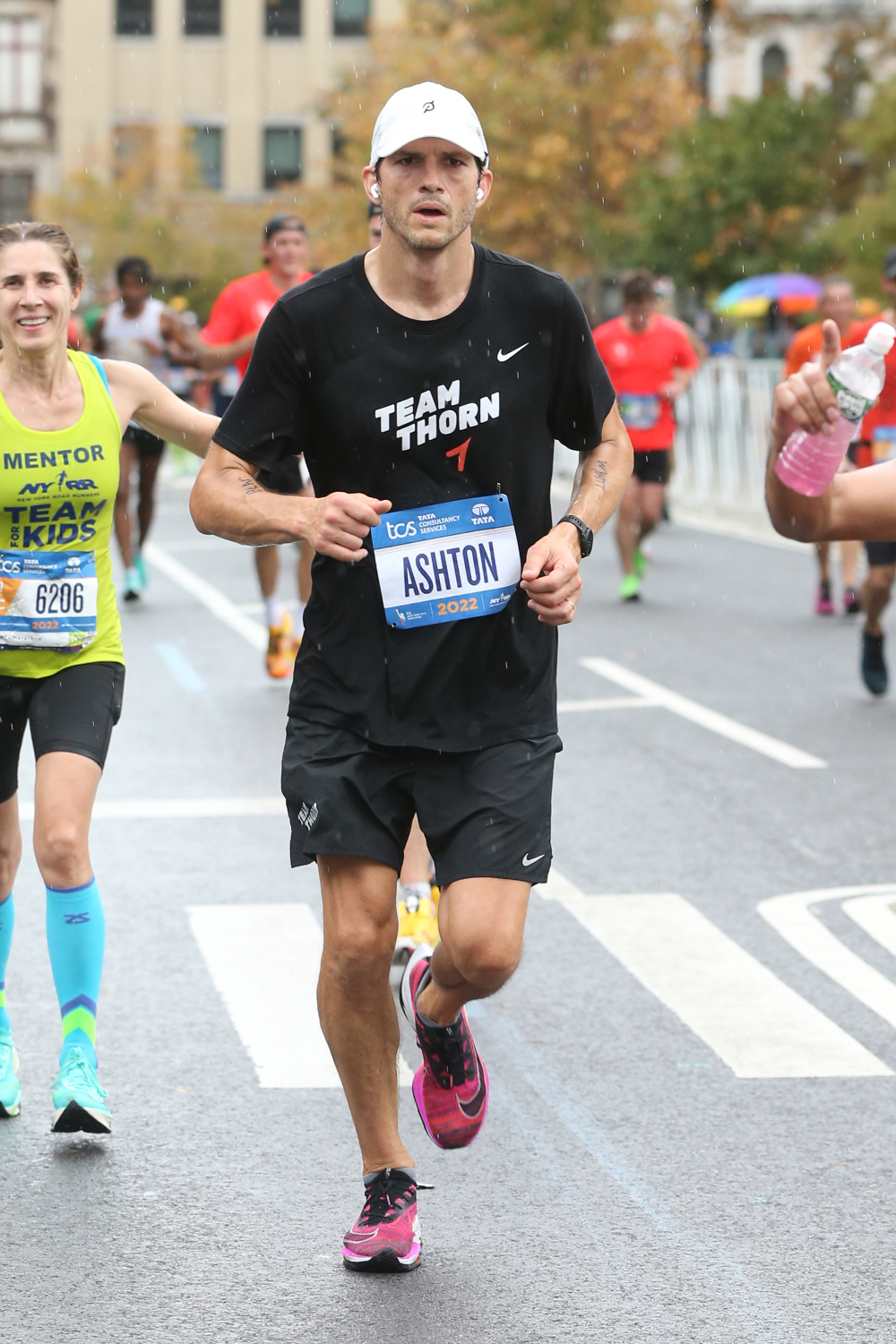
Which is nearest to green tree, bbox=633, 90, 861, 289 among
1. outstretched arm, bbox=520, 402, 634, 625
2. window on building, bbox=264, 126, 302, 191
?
outstretched arm, bbox=520, 402, 634, 625

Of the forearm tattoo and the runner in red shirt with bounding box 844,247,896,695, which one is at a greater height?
the forearm tattoo

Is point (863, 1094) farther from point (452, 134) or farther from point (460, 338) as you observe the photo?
point (452, 134)

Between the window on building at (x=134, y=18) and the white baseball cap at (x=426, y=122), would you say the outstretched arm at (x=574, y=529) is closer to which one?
the white baseball cap at (x=426, y=122)

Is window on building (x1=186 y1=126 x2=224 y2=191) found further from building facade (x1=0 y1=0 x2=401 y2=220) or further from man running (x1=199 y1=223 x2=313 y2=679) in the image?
man running (x1=199 y1=223 x2=313 y2=679)

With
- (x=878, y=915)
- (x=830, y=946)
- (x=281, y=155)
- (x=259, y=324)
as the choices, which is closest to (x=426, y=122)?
(x=830, y=946)

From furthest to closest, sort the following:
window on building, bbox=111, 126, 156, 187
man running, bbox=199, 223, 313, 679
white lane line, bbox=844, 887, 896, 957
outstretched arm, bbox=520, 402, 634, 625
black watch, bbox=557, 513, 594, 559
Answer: window on building, bbox=111, 126, 156, 187 → man running, bbox=199, 223, 313, 679 → white lane line, bbox=844, 887, 896, 957 → black watch, bbox=557, 513, 594, 559 → outstretched arm, bbox=520, 402, 634, 625

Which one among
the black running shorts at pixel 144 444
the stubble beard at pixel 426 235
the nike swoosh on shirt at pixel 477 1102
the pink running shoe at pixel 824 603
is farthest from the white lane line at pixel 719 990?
the black running shorts at pixel 144 444

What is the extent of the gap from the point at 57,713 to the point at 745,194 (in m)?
35.4

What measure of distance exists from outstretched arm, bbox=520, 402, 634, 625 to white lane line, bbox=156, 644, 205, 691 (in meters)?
7.43

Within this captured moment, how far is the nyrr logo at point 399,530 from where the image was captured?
171 inches

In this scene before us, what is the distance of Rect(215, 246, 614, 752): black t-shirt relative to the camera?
4.32 m

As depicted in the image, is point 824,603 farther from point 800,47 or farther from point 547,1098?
point 800,47

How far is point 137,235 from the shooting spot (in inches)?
2719

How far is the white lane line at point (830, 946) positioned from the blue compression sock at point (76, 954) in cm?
212
